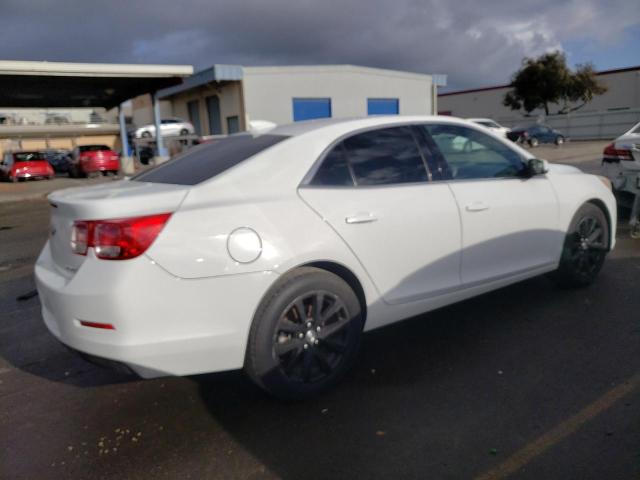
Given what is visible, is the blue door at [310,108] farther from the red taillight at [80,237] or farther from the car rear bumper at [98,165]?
the red taillight at [80,237]

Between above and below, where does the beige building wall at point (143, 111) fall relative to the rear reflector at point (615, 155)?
above

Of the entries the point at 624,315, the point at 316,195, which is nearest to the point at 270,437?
the point at 316,195

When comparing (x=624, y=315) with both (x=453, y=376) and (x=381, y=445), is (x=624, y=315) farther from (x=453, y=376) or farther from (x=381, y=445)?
(x=381, y=445)

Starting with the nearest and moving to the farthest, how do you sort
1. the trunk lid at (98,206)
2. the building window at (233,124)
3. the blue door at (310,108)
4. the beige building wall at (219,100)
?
1. the trunk lid at (98,206)
2. the beige building wall at (219,100)
3. the blue door at (310,108)
4. the building window at (233,124)

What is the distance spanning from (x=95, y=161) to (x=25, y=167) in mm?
3138

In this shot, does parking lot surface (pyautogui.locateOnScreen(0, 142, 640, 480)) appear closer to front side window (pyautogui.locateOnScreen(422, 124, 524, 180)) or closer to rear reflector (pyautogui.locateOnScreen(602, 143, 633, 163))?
front side window (pyautogui.locateOnScreen(422, 124, 524, 180))

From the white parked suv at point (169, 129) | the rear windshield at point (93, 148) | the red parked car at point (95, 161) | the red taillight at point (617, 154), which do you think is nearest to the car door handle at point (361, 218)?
the red taillight at point (617, 154)

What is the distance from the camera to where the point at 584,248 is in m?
4.58

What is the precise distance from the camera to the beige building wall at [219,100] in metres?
30.2

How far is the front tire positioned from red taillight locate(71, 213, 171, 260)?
663 mm

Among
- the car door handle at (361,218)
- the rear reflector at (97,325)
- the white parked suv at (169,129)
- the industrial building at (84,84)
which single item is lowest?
the rear reflector at (97,325)

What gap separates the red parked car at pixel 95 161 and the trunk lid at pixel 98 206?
22.0 m

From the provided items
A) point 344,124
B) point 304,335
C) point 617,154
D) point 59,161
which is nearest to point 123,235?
point 304,335

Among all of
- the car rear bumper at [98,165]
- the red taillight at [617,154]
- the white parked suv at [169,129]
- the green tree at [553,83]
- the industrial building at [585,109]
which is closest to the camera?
the red taillight at [617,154]
